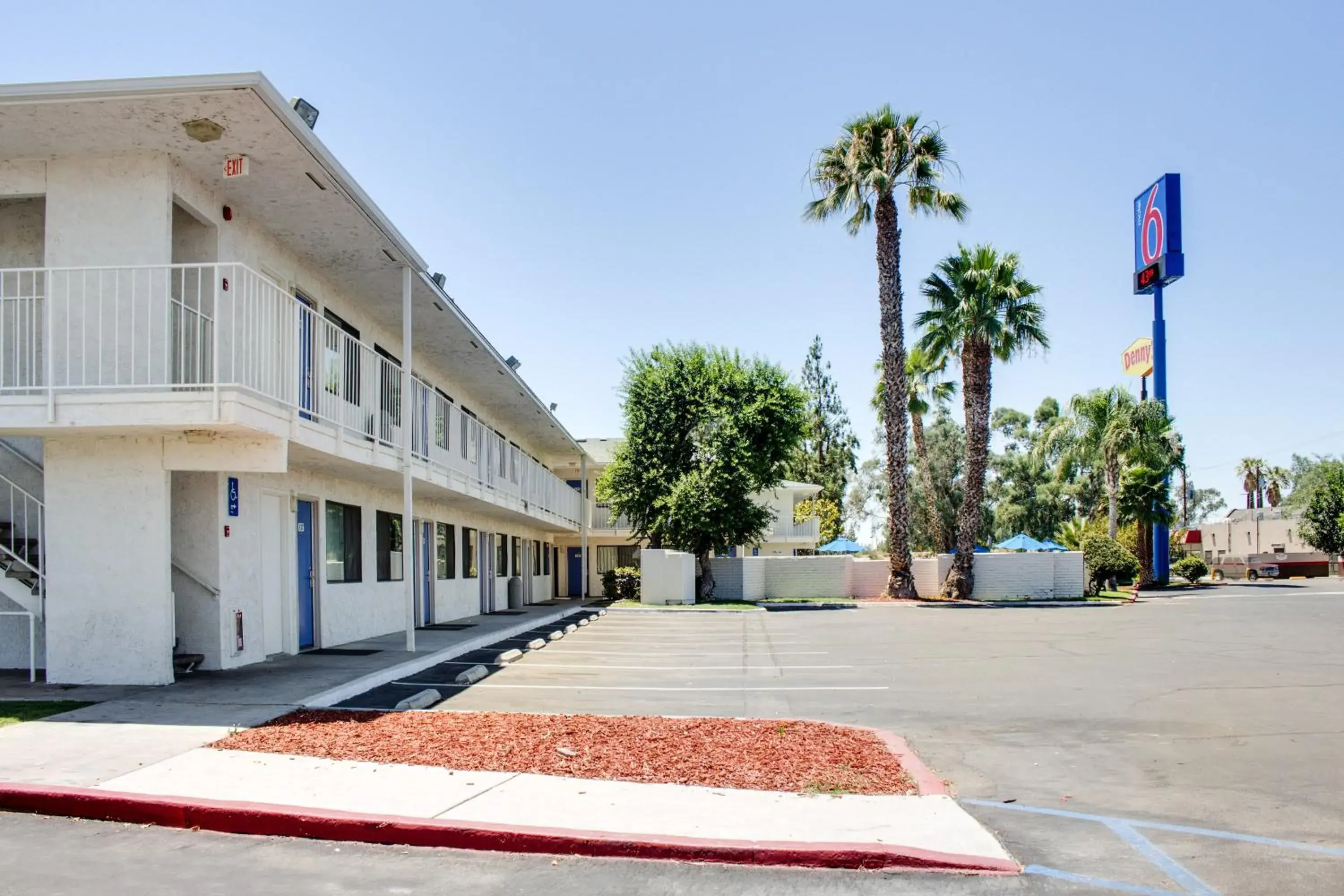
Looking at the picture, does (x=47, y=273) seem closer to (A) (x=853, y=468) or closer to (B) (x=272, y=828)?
(B) (x=272, y=828)

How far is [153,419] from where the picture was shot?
10.1 meters

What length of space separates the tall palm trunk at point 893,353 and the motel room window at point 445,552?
15.5 metres

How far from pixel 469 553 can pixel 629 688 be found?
14.3m

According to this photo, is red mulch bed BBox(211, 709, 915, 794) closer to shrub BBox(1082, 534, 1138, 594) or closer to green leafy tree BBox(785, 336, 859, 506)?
shrub BBox(1082, 534, 1138, 594)

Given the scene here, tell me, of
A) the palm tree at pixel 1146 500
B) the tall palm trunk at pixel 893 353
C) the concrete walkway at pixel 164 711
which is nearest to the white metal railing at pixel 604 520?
the tall palm trunk at pixel 893 353

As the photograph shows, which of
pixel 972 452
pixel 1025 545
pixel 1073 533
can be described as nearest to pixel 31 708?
A: pixel 972 452

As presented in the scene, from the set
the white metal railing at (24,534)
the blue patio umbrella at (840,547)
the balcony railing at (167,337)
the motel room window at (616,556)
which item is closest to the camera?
the balcony railing at (167,337)

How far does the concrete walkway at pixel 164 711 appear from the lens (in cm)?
740

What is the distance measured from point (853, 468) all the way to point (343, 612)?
56.8 meters

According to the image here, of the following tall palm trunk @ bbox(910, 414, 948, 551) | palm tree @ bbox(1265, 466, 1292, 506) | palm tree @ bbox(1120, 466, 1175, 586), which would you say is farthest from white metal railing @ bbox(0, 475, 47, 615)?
palm tree @ bbox(1265, 466, 1292, 506)

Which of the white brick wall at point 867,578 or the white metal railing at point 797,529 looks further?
the white metal railing at point 797,529

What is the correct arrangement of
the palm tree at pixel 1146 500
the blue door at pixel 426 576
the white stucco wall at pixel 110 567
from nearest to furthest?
the white stucco wall at pixel 110 567 → the blue door at pixel 426 576 → the palm tree at pixel 1146 500

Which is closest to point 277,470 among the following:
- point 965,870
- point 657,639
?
point 965,870

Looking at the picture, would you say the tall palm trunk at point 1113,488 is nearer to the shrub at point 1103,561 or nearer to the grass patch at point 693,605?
the shrub at point 1103,561
